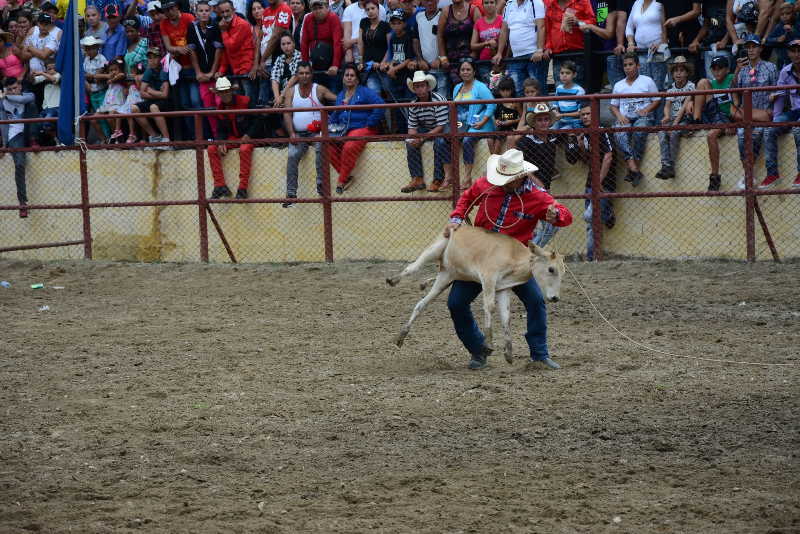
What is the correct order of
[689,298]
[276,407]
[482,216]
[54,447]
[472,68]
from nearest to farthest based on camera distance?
[54,447], [276,407], [482,216], [689,298], [472,68]

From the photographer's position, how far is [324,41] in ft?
50.7

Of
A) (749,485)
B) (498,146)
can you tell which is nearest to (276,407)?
(749,485)

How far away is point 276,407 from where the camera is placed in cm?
774

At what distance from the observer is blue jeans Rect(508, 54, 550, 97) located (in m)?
14.2

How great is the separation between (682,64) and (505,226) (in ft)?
17.4

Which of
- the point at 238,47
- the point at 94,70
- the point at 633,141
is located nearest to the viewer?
the point at 633,141

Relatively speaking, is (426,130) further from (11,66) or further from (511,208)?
(11,66)

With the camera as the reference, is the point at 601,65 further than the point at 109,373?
Yes

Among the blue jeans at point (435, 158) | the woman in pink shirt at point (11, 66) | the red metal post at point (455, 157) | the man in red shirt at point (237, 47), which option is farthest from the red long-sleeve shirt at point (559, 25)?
the woman in pink shirt at point (11, 66)

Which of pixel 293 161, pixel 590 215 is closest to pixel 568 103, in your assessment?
pixel 590 215

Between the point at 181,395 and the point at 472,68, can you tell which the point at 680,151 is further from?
the point at 181,395

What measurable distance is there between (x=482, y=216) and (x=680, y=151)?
535 centimetres

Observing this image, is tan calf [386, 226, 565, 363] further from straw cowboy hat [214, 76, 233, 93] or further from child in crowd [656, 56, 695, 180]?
straw cowboy hat [214, 76, 233, 93]

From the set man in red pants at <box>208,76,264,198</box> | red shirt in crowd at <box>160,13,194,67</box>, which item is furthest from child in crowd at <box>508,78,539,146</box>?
red shirt in crowd at <box>160,13,194,67</box>
